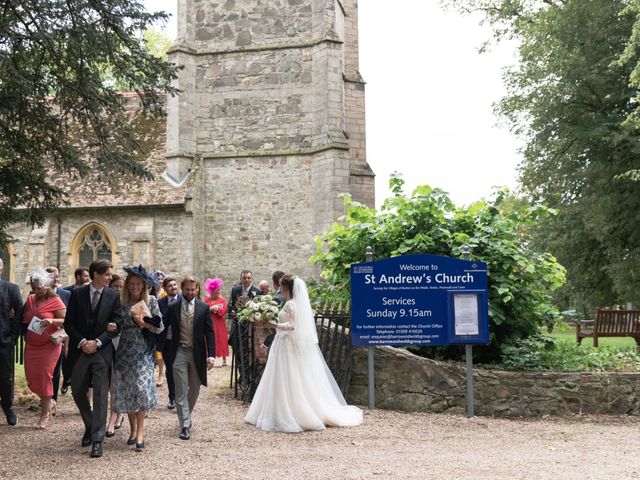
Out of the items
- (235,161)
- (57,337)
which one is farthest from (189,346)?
(235,161)

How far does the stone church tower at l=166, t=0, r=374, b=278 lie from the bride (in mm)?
→ 12939

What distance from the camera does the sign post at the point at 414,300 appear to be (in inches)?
375

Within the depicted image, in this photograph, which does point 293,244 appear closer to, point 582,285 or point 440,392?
point 582,285

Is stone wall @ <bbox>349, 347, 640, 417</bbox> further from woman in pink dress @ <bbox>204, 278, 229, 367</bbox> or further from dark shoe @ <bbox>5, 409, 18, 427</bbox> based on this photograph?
dark shoe @ <bbox>5, 409, 18, 427</bbox>

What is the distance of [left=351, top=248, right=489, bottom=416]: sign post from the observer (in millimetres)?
9523

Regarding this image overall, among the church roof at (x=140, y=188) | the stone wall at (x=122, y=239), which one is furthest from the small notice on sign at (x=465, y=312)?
the church roof at (x=140, y=188)

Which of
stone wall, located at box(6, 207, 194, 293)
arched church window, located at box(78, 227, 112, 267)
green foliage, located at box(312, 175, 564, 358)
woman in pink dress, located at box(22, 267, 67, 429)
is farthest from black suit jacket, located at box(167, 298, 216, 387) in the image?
arched church window, located at box(78, 227, 112, 267)

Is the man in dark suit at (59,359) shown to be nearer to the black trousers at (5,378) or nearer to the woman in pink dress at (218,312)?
the black trousers at (5,378)

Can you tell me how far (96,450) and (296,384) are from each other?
8.14 ft

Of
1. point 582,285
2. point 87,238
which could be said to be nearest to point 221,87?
point 87,238

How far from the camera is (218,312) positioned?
13.1 meters

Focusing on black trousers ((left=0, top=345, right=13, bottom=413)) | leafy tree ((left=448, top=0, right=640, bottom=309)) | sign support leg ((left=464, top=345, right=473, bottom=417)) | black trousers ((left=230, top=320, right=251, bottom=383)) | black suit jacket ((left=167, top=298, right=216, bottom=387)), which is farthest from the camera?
leafy tree ((left=448, top=0, right=640, bottom=309))

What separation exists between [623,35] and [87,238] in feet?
59.0

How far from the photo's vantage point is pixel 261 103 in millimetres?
22547
